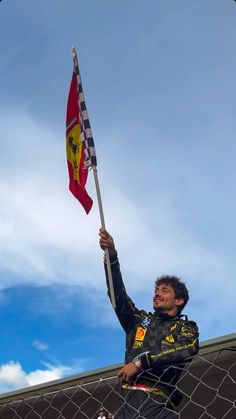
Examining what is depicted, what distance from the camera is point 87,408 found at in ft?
13.9

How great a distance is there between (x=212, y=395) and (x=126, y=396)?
162 cm

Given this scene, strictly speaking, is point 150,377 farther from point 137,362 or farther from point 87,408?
point 87,408

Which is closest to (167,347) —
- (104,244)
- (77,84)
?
(104,244)

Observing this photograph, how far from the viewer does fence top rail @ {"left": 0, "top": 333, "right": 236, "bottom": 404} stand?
304 cm

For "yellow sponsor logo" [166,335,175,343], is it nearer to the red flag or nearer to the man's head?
the man's head

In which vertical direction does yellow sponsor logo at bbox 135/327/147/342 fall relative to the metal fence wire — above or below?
above

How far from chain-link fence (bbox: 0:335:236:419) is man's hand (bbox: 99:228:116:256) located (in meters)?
0.86

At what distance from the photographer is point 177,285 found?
280 centimetres

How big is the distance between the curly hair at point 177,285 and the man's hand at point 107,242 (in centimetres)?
31

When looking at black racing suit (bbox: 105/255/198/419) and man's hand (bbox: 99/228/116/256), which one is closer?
black racing suit (bbox: 105/255/198/419)

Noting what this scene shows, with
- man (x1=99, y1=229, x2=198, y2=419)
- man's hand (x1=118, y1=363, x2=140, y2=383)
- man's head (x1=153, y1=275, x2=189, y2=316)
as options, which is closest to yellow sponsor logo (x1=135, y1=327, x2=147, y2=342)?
man (x1=99, y1=229, x2=198, y2=419)

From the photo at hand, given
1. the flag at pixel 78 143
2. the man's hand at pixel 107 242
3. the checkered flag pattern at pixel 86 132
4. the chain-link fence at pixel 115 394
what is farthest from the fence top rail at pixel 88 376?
the checkered flag pattern at pixel 86 132

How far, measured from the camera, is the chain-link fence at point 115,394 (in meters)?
3.27

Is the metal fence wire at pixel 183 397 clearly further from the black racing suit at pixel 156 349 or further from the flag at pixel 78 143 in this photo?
the flag at pixel 78 143
